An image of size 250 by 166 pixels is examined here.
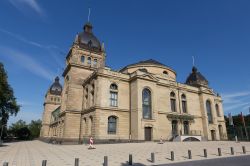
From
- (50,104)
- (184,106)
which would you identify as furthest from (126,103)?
(50,104)

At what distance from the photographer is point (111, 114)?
3020cm

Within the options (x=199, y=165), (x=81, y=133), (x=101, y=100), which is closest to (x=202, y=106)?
(x=101, y=100)

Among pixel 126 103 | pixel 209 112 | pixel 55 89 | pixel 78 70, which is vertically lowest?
pixel 209 112

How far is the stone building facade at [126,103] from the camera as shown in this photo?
3011 centimetres

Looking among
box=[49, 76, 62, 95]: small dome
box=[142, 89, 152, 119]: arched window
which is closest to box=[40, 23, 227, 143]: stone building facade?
box=[142, 89, 152, 119]: arched window

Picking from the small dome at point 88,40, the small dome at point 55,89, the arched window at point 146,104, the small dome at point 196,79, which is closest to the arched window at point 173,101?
the arched window at point 146,104

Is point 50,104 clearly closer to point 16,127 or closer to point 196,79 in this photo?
point 16,127

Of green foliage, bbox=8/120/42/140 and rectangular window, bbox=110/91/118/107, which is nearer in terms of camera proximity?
rectangular window, bbox=110/91/118/107

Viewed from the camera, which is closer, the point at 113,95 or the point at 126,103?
the point at 113,95

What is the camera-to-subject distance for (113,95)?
3206 centimetres

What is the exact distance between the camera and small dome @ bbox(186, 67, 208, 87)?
150 feet

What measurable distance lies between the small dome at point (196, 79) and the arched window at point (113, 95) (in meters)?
22.5

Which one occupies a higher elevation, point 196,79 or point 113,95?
point 196,79

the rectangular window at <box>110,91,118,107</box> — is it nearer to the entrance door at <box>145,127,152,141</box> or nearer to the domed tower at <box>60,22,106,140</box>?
the entrance door at <box>145,127,152,141</box>
